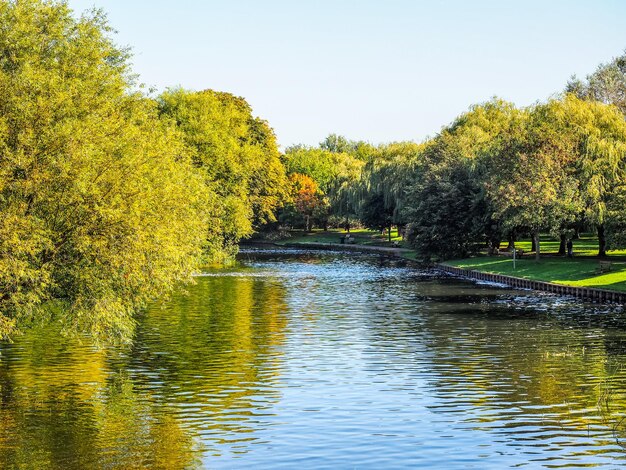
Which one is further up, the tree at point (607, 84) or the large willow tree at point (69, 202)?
the tree at point (607, 84)

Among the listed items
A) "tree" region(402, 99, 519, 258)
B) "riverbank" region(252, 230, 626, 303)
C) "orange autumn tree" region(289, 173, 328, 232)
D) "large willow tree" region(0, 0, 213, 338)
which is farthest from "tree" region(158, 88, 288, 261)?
"orange autumn tree" region(289, 173, 328, 232)

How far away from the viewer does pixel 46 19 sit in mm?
39000

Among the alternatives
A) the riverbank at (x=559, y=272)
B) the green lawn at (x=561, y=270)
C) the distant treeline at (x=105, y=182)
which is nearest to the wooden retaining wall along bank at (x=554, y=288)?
the riverbank at (x=559, y=272)

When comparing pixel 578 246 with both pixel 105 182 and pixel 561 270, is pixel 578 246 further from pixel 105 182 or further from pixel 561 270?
pixel 105 182

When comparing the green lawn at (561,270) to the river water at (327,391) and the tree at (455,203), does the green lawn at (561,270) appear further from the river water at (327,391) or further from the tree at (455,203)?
the river water at (327,391)

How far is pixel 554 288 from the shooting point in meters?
72.2

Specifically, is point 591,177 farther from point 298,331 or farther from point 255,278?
point 298,331

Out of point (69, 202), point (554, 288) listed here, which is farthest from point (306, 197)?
point (69, 202)

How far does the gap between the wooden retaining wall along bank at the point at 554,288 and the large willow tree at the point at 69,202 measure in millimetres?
37142

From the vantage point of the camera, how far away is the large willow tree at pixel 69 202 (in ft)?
109

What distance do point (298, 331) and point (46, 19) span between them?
20.5 meters

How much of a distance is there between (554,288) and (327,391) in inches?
1712

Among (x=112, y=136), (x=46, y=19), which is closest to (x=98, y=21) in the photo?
(x=46, y=19)

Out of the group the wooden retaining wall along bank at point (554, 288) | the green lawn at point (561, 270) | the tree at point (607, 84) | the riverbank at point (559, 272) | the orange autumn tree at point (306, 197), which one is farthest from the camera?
the orange autumn tree at point (306, 197)
